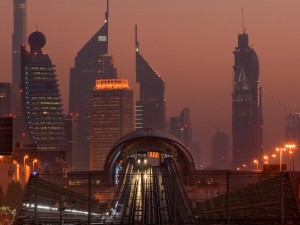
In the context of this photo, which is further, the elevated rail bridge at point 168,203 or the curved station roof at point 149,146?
the curved station roof at point 149,146

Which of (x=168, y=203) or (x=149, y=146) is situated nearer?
(x=168, y=203)

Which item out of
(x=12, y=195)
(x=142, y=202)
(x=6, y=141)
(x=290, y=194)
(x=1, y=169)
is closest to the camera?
(x=290, y=194)

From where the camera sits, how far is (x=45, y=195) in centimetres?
4588

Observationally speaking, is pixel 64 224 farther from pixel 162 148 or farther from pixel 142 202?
pixel 162 148

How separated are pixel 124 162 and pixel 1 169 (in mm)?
35548

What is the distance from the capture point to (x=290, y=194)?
4378 centimetres

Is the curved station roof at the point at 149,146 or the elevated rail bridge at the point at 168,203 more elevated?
the curved station roof at the point at 149,146

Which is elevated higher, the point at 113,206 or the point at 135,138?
the point at 135,138

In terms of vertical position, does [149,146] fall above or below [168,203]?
above

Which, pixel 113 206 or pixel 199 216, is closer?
pixel 199 216

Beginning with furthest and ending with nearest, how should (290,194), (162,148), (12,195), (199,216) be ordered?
(162,148) < (12,195) < (199,216) < (290,194)

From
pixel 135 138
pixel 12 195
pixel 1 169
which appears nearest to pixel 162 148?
pixel 135 138

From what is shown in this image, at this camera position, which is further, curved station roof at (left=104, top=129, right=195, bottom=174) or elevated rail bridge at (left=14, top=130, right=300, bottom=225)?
curved station roof at (left=104, top=129, right=195, bottom=174)

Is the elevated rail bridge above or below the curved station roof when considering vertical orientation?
below
